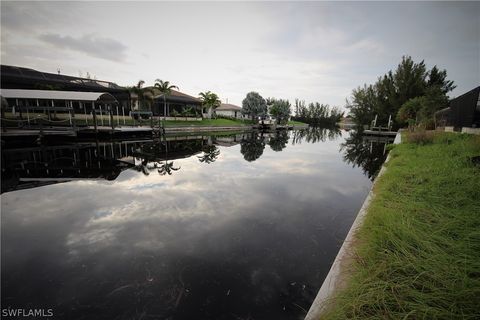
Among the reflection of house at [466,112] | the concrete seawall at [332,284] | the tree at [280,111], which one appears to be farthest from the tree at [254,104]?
the concrete seawall at [332,284]

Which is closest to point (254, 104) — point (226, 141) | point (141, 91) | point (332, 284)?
point (141, 91)

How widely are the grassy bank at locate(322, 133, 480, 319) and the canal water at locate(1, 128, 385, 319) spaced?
108cm

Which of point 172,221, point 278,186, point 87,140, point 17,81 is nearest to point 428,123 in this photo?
point 278,186

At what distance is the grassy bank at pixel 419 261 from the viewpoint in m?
1.83

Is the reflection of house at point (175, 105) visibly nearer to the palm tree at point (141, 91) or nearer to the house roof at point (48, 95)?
the palm tree at point (141, 91)

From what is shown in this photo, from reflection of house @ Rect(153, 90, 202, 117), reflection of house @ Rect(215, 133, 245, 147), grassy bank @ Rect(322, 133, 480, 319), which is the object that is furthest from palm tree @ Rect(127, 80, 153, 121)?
grassy bank @ Rect(322, 133, 480, 319)

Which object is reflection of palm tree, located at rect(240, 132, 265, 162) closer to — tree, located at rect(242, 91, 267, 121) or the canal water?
the canal water

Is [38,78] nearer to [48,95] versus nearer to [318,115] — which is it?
[48,95]

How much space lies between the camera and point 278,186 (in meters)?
8.29

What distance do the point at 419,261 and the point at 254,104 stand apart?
167 ft

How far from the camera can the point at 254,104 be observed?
2019 inches

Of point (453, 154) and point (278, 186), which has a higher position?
point (453, 154)

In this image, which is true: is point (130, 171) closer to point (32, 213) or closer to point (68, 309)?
point (32, 213)

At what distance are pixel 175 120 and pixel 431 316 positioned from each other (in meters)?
36.1
